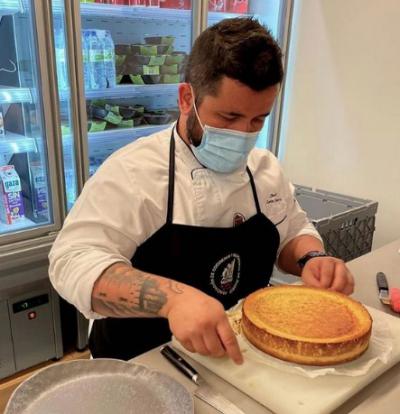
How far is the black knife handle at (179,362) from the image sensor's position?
84 cm

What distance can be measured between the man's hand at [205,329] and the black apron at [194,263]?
0.29 m

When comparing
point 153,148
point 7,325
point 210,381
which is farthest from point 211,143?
point 7,325

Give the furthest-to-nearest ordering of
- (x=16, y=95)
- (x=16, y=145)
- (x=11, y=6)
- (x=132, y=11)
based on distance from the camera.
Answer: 1. (x=132, y=11)
2. (x=16, y=145)
3. (x=16, y=95)
4. (x=11, y=6)

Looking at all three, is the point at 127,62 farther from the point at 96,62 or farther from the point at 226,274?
the point at 226,274

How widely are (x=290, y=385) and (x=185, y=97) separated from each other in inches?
26.2

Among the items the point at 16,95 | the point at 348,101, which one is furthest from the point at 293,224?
the point at 348,101

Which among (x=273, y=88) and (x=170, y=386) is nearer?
(x=170, y=386)

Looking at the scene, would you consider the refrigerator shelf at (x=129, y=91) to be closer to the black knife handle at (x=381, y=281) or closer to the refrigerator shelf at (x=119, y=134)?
the refrigerator shelf at (x=119, y=134)

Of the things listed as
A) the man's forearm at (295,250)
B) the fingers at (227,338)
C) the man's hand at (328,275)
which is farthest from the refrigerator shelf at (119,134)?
the fingers at (227,338)

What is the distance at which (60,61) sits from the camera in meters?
2.00

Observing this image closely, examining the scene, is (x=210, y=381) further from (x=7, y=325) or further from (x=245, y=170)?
(x=7, y=325)

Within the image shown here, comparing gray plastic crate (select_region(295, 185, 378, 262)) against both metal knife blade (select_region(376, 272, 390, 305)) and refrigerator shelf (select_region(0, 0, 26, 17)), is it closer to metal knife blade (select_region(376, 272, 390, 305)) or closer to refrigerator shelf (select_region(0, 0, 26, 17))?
metal knife blade (select_region(376, 272, 390, 305))

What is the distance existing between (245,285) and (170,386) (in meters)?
0.49

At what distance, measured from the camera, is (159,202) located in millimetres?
1067
